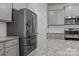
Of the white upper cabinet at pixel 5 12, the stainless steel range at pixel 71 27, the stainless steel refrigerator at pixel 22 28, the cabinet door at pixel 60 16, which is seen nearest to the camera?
the white upper cabinet at pixel 5 12

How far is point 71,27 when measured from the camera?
476 cm

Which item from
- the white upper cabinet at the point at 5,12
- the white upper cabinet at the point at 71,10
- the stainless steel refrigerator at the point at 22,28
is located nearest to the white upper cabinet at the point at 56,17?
the white upper cabinet at the point at 71,10

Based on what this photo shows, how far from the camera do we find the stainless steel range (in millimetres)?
4613

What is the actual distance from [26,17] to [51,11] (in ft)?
7.80

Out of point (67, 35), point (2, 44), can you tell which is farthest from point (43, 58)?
point (67, 35)

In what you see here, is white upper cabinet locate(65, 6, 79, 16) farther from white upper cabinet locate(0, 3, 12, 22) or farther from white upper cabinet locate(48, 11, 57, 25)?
white upper cabinet locate(0, 3, 12, 22)

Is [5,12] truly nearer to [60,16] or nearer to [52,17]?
[52,17]

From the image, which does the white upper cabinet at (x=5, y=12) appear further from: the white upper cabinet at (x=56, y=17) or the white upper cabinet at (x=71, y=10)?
the white upper cabinet at (x=71, y=10)

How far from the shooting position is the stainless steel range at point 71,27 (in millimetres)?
4613

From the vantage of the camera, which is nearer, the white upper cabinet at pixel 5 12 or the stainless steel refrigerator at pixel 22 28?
the white upper cabinet at pixel 5 12

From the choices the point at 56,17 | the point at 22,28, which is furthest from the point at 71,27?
the point at 22,28

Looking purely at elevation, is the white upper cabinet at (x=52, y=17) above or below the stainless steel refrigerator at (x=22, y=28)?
→ above

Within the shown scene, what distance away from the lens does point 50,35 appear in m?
4.86

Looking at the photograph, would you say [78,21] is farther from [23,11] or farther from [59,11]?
[23,11]
